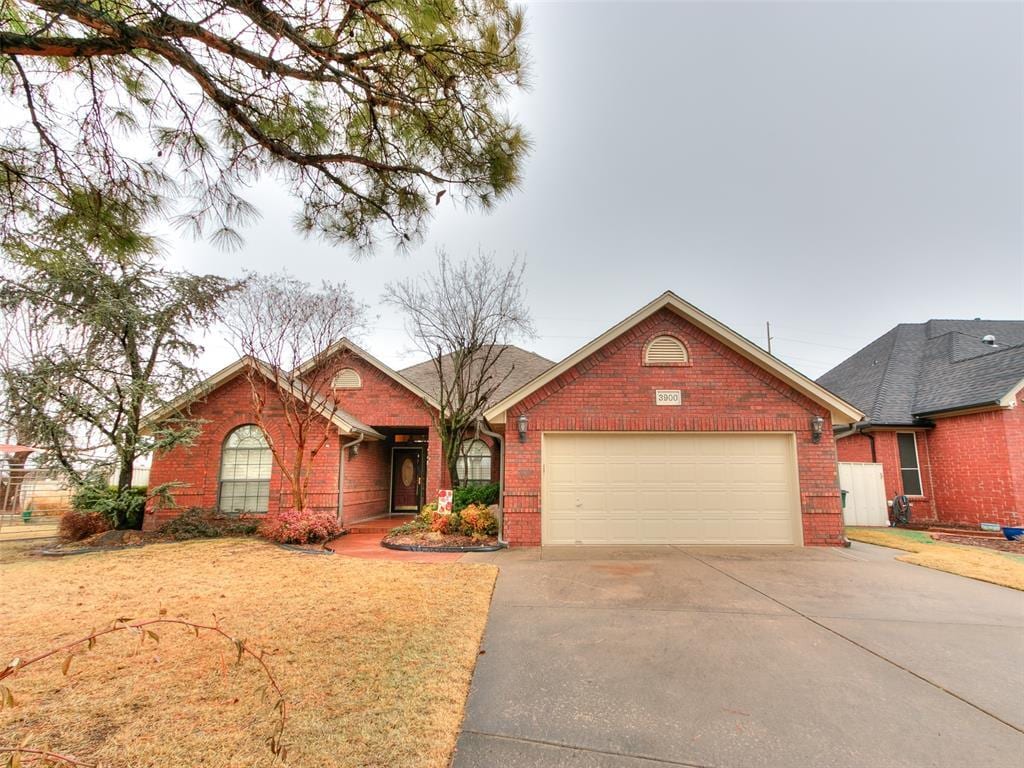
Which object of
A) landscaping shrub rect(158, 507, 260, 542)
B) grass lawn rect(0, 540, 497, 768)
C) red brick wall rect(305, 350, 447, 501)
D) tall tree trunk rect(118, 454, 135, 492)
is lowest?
grass lawn rect(0, 540, 497, 768)

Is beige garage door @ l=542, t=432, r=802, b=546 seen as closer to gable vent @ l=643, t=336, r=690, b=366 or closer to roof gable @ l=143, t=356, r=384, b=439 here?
gable vent @ l=643, t=336, r=690, b=366

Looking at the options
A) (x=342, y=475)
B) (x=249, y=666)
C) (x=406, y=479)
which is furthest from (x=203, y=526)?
(x=249, y=666)

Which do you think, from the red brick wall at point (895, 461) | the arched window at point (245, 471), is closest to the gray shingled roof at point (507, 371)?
the arched window at point (245, 471)

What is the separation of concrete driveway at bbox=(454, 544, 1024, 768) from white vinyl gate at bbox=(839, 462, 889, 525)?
742 cm

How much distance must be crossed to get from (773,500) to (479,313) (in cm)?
815

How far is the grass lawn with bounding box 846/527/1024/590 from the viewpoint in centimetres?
699

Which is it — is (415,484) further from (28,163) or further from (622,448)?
(28,163)

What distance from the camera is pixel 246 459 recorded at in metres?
Answer: 11.7

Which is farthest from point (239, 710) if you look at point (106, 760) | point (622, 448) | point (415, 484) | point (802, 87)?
point (415, 484)

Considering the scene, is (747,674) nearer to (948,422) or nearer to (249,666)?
(249,666)

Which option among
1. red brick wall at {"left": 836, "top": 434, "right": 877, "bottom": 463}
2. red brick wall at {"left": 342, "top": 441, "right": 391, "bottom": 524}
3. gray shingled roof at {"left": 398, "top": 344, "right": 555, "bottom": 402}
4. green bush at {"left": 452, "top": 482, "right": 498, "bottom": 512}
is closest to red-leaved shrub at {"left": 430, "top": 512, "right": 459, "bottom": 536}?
green bush at {"left": 452, "top": 482, "right": 498, "bottom": 512}

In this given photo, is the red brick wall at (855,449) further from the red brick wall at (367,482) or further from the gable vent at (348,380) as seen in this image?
the gable vent at (348,380)

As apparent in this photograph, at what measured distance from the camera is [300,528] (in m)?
9.54

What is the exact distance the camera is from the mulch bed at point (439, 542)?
8.94 metres
